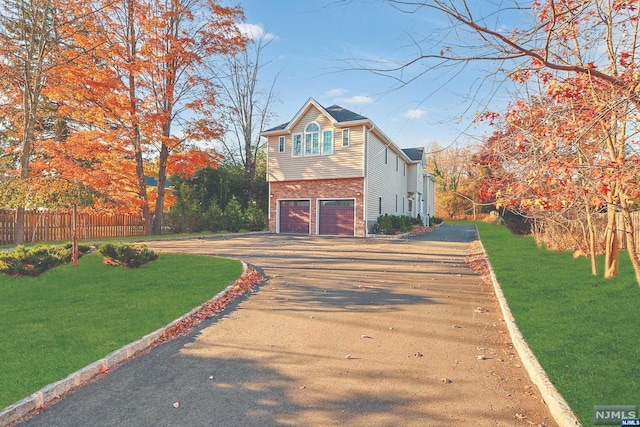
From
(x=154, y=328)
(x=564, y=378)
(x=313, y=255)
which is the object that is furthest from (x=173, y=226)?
(x=564, y=378)

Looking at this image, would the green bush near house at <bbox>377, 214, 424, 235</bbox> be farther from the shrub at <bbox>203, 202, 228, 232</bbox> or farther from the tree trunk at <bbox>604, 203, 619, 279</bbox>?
the tree trunk at <bbox>604, 203, 619, 279</bbox>

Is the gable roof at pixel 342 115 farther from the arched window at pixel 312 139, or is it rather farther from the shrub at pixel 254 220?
the shrub at pixel 254 220

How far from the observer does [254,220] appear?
91.4ft

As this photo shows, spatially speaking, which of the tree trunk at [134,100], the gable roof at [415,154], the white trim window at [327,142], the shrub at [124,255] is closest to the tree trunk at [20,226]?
the tree trunk at [134,100]

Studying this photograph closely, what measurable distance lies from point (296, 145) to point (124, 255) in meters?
16.5

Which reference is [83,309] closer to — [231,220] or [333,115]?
[333,115]

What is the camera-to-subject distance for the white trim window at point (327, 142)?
2388 centimetres

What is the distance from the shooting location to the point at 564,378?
3736 millimetres

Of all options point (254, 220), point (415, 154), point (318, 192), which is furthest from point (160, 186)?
point (415, 154)

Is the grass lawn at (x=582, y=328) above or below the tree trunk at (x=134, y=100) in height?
below

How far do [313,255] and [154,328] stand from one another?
8918 mm

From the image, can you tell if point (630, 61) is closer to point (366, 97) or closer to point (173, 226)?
point (366, 97)

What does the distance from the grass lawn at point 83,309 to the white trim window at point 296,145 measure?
586 inches
